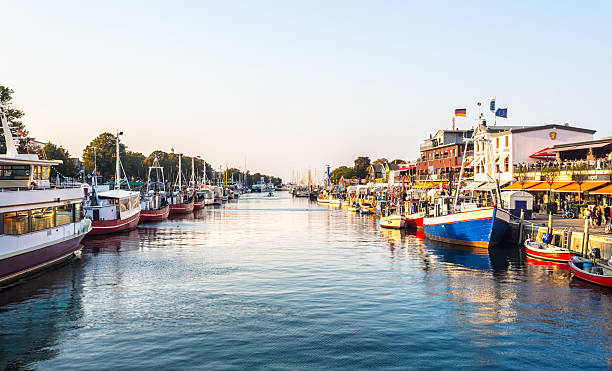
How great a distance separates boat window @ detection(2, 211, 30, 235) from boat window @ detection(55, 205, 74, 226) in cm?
429

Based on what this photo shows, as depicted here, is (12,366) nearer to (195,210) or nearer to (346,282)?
(346,282)

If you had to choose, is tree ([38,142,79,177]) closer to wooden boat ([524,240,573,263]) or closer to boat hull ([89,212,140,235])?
boat hull ([89,212,140,235])

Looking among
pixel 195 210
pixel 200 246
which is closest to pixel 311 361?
pixel 200 246

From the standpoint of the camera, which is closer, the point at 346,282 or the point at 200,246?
the point at 346,282

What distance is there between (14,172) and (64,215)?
4.49 metres

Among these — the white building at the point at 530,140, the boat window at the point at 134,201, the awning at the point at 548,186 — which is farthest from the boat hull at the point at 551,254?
the boat window at the point at 134,201

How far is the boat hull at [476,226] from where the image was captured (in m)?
42.5

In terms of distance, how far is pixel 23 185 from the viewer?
32750 millimetres

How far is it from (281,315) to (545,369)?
1087cm

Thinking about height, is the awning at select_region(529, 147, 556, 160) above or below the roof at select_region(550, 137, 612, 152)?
below

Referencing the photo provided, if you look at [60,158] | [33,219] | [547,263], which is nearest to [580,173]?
[547,263]

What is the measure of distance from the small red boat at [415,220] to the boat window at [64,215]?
41743mm

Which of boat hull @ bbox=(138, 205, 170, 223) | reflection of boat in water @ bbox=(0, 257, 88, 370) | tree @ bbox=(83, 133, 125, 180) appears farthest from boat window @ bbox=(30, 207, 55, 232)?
tree @ bbox=(83, 133, 125, 180)

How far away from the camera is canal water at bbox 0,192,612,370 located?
17078 millimetres
